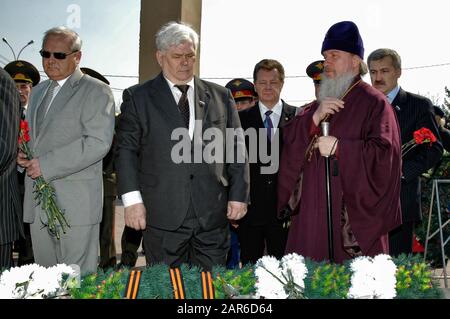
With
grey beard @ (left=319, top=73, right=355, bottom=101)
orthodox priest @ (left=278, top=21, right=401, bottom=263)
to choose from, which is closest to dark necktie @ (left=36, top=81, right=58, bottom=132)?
orthodox priest @ (left=278, top=21, right=401, bottom=263)

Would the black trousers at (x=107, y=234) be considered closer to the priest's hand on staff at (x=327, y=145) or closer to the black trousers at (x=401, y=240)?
the black trousers at (x=401, y=240)

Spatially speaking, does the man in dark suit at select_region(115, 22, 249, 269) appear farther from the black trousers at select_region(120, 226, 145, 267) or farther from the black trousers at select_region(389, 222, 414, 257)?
the black trousers at select_region(120, 226, 145, 267)

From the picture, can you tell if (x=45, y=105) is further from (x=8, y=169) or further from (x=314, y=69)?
(x=314, y=69)

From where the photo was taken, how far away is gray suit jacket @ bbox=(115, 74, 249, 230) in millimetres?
3656

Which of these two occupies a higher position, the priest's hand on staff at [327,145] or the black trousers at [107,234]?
the priest's hand on staff at [327,145]

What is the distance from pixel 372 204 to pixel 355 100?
66cm

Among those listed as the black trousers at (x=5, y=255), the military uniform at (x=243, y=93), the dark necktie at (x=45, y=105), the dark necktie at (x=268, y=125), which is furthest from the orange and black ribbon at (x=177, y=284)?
the military uniform at (x=243, y=93)

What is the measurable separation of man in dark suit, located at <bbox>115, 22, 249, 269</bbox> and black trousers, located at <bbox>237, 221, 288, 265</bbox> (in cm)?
97

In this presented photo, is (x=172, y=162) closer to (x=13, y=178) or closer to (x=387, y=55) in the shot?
(x=13, y=178)

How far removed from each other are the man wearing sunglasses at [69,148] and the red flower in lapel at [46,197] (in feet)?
0.14

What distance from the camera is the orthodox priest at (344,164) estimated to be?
3426 mm

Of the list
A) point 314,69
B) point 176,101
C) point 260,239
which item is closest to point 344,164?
point 176,101

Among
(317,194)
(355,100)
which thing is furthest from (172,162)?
(355,100)

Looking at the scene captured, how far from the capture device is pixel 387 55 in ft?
15.8
